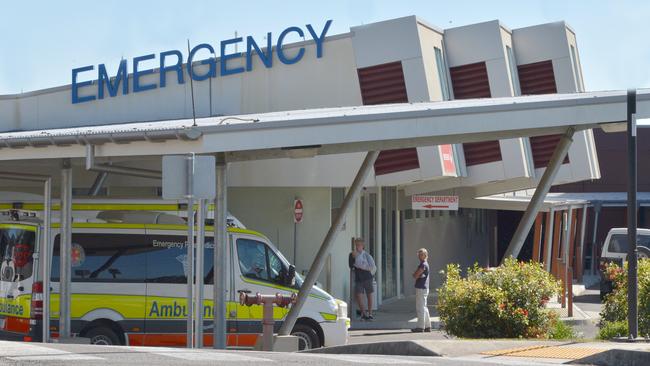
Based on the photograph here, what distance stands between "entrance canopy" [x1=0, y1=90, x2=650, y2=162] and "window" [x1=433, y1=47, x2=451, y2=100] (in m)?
11.8

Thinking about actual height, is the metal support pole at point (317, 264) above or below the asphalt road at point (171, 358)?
above

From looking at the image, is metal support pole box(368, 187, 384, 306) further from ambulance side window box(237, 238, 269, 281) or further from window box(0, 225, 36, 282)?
window box(0, 225, 36, 282)

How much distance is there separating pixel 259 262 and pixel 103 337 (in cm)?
256

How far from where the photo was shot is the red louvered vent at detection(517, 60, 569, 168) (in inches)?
1241

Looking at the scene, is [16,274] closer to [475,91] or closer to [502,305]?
[502,305]

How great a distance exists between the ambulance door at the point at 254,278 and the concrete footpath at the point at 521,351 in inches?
131

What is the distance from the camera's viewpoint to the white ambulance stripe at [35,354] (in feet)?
37.0

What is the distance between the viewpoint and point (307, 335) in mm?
17938

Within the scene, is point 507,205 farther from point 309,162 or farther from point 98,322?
point 98,322

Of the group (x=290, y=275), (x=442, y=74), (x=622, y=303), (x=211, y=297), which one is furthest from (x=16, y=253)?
(x=442, y=74)

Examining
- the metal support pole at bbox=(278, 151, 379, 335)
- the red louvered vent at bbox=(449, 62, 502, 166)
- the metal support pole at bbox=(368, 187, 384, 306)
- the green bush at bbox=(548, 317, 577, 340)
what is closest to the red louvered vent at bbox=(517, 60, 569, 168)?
the red louvered vent at bbox=(449, 62, 502, 166)

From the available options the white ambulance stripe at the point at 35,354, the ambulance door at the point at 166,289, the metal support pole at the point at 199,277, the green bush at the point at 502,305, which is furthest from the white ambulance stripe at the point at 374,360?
the ambulance door at the point at 166,289

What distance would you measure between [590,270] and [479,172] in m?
20.0

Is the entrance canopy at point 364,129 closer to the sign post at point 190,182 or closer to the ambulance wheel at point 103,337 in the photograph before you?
the sign post at point 190,182
